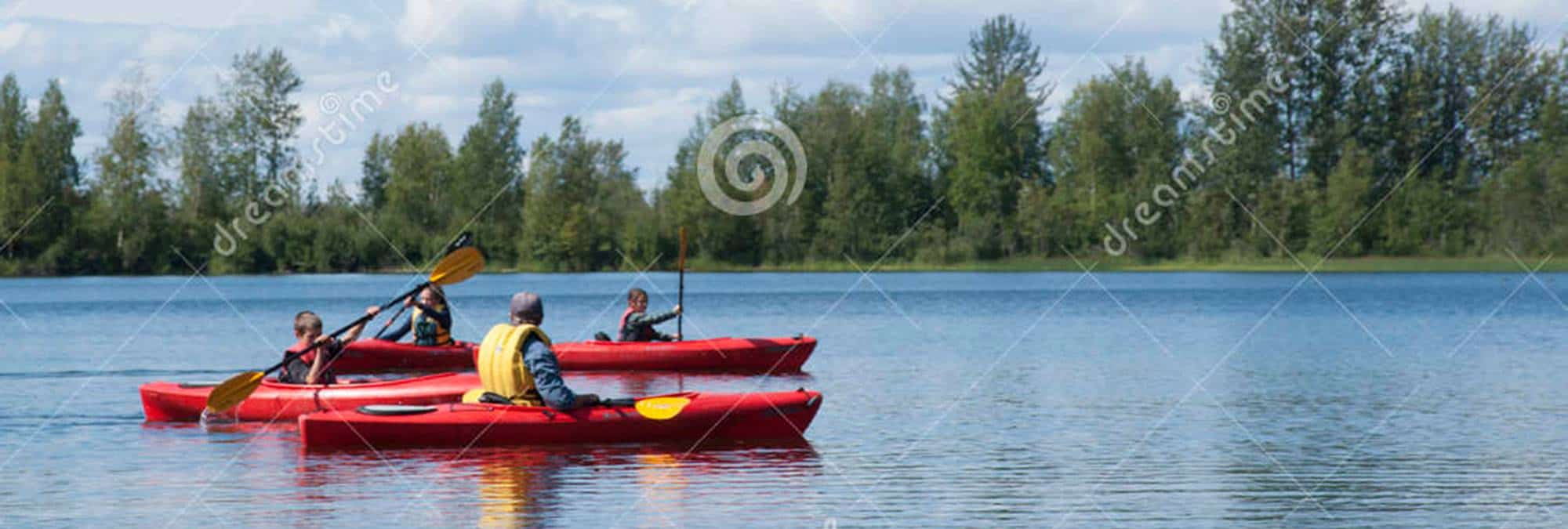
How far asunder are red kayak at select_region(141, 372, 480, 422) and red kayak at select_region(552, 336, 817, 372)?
5.78 m

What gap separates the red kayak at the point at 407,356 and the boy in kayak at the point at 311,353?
548 centimetres

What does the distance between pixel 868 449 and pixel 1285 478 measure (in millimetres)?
3424

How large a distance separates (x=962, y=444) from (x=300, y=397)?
5.94 meters

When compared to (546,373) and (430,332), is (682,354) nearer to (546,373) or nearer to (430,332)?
(430,332)

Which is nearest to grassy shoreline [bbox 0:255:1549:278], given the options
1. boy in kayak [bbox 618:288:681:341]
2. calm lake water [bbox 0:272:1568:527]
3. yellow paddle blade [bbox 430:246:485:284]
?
calm lake water [bbox 0:272:1568:527]

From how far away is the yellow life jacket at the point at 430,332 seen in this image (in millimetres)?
22781

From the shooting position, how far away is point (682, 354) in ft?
74.4

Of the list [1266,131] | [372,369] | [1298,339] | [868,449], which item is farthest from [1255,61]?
[868,449]

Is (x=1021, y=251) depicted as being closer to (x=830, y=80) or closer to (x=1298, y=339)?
(x=830, y=80)

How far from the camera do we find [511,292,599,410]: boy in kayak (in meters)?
13.5

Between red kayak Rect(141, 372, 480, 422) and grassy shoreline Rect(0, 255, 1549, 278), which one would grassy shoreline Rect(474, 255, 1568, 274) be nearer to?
grassy shoreline Rect(0, 255, 1549, 278)

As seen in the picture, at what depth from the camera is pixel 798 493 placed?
12.6 metres

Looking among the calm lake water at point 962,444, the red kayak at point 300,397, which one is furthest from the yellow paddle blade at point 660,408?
the red kayak at point 300,397

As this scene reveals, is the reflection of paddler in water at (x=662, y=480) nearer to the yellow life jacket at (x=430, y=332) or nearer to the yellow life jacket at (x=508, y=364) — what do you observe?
the yellow life jacket at (x=508, y=364)
